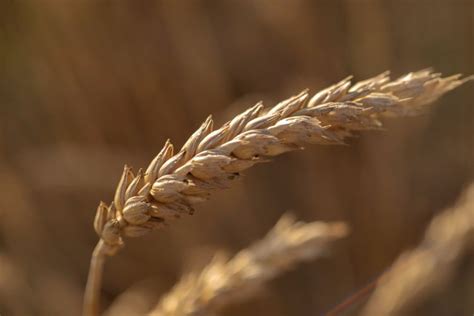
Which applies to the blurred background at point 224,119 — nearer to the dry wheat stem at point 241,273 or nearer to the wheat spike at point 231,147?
the dry wheat stem at point 241,273

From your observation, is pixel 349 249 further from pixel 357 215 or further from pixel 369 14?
pixel 369 14

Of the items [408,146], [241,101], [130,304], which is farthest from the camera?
[408,146]

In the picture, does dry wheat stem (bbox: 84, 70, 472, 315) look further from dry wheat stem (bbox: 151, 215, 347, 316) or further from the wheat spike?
dry wheat stem (bbox: 151, 215, 347, 316)

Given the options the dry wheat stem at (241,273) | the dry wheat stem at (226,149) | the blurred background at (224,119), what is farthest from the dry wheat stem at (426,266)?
the blurred background at (224,119)

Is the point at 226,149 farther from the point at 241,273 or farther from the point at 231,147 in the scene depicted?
Result: the point at 241,273

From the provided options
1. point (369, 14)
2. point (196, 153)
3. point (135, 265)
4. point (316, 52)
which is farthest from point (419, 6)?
point (196, 153)
